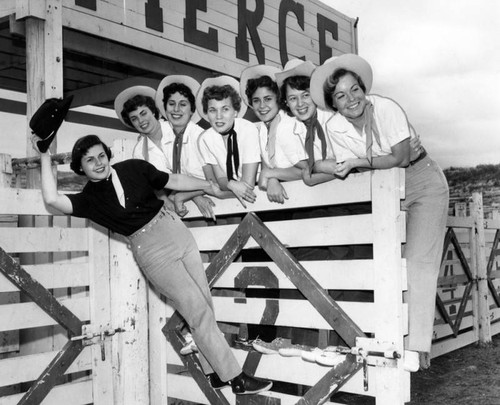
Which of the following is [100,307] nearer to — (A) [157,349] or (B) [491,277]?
(A) [157,349]

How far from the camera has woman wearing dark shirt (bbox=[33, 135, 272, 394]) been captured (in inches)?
165

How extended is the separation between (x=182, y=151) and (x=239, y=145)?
0.65m

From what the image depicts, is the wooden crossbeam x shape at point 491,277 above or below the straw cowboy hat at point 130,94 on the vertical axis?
below

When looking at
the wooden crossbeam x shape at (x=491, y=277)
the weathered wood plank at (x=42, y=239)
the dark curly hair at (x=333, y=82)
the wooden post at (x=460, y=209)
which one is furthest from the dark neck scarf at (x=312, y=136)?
the wooden crossbeam x shape at (x=491, y=277)

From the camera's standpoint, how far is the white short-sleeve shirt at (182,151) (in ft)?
16.4

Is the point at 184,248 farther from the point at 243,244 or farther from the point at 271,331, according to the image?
the point at 271,331

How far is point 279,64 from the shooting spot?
336 inches

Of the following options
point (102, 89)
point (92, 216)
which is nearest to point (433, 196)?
point (92, 216)

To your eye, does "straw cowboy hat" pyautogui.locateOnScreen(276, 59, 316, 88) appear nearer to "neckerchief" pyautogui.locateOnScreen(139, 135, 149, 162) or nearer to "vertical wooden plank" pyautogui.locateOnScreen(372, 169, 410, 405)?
"vertical wooden plank" pyautogui.locateOnScreen(372, 169, 410, 405)

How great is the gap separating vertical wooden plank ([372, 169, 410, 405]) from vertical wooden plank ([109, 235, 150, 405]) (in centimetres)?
210

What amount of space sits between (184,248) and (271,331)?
95cm

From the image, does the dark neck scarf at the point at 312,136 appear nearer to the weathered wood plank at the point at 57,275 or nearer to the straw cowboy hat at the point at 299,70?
the straw cowboy hat at the point at 299,70

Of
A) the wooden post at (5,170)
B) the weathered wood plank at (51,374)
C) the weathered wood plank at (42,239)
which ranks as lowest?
the weathered wood plank at (51,374)

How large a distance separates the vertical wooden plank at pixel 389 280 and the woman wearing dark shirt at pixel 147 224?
3.04 ft
